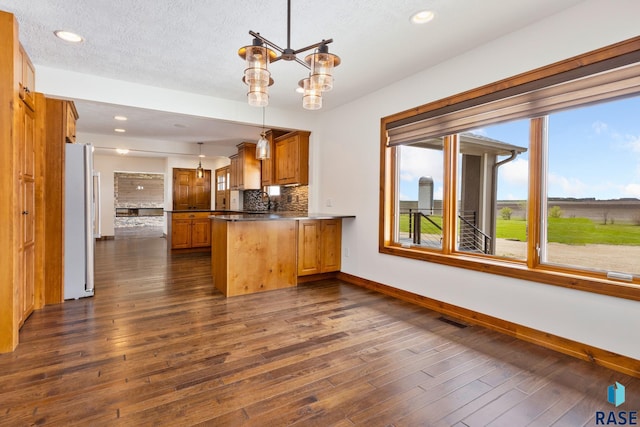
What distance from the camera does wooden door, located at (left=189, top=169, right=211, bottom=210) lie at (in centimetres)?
965

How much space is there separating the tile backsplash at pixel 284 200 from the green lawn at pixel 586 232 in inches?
137

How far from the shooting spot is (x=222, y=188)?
9.53 meters

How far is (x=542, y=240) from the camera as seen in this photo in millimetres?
2584

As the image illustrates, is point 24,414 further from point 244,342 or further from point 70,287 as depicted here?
point 70,287

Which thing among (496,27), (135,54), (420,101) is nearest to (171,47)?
(135,54)

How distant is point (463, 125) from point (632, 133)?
1.17 metres

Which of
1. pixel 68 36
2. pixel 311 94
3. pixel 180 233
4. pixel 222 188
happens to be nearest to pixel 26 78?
pixel 68 36

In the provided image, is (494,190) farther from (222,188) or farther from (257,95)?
(222,188)

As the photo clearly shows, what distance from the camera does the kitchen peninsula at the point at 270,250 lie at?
377 cm

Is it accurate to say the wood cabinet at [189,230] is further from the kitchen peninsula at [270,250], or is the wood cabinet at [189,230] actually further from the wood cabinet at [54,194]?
the wood cabinet at [54,194]

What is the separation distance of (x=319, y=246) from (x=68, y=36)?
3423 mm

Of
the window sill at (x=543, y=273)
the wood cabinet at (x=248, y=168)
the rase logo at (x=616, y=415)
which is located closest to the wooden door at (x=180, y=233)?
the wood cabinet at (x=248, y=168)

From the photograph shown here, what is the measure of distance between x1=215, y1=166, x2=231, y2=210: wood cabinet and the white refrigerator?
5297mm

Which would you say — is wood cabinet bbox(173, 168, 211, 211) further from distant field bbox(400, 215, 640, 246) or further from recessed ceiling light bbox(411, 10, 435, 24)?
distant field bbox(400, 215, 640, 246)
